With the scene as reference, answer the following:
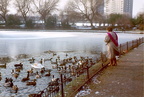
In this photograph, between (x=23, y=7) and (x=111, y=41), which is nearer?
(x=111, y=41)

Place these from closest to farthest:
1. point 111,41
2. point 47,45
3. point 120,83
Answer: point 120,83, point 111,41, point 47,45

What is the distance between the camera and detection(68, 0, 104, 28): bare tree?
188 ft

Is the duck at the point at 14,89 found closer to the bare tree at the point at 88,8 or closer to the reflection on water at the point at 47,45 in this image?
the reflection on water at the point at 47,45

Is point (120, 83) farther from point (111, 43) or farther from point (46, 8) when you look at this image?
point (46, 8)

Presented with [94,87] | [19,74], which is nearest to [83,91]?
[94,87]

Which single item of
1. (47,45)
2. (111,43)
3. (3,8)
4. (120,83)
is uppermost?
(3,8)

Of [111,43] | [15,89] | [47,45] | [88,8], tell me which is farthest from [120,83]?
[88,8]

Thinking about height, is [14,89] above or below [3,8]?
below

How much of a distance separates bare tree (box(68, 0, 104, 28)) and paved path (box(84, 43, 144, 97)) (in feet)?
163

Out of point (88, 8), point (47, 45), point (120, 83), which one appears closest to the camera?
point (120, 83)

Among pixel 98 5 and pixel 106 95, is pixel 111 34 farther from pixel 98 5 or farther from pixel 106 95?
pixel 98 5

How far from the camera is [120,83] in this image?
644cm

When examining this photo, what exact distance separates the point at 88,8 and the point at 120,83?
5380 centimetres

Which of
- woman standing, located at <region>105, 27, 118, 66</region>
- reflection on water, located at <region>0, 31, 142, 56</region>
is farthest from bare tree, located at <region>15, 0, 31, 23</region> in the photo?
woman standing, located at <region>105, 27, 118, 66</region>
